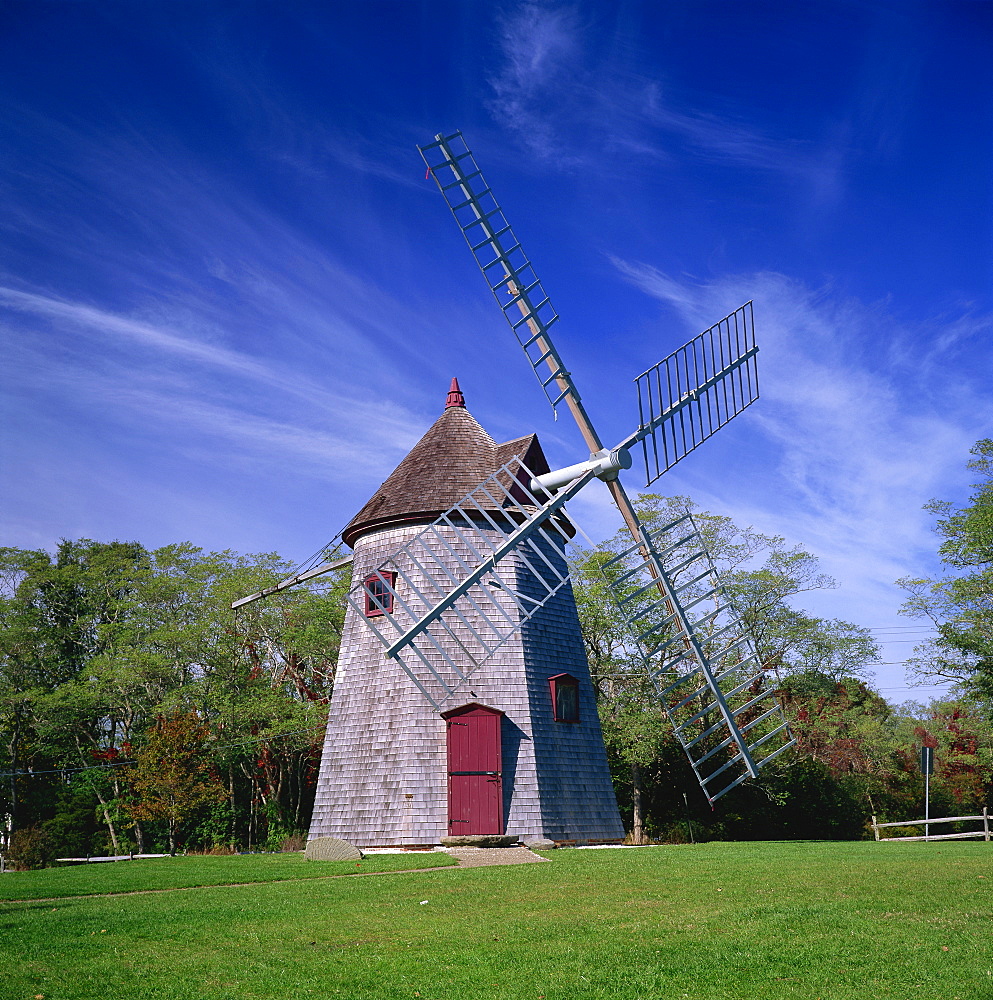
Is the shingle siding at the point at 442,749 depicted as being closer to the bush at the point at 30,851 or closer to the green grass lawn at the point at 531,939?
the green grass lawn at the point at 531,939

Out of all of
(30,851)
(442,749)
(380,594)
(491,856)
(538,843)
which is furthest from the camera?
(30,851)

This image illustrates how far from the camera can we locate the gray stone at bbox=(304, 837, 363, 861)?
1523 cm

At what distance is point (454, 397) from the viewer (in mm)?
22625

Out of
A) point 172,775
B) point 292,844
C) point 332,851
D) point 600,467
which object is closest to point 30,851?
point 172,775

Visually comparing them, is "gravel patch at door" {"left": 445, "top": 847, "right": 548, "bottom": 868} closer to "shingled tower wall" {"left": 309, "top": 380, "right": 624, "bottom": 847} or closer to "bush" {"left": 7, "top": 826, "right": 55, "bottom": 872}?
"shingled tower wall" {"left": 309, "top": 380, "right": 624, "bottom": 847}

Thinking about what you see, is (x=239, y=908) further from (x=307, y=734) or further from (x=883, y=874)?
(x=307, y=734)

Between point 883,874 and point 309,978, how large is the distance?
7.84 meters

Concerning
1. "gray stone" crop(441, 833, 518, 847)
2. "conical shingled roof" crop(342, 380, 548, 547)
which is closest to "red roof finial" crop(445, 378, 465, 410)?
"conical shingled roof" crop(342, 380, 548, 547)

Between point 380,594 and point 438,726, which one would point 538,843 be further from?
point 380,594

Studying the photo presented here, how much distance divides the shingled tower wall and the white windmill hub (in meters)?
3.69

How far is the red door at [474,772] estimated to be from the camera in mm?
16984

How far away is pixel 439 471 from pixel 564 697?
5695 mm

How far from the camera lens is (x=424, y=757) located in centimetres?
1747

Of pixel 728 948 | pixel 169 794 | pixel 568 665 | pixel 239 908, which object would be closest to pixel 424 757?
pixel 568 665
